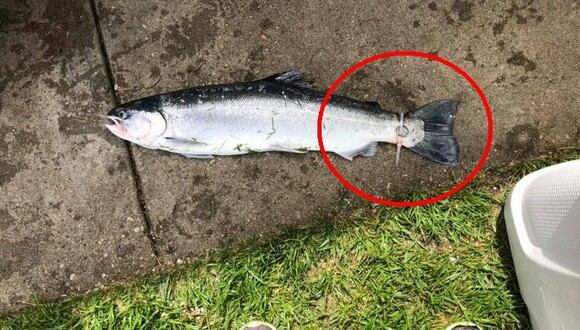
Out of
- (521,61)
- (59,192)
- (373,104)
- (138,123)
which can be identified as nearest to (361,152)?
(373,104)

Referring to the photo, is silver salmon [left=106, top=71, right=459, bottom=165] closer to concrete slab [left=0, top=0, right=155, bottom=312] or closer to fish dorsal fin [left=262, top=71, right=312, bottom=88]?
fish dorsal fin [left=262, top=71, right=312, bottom=88]

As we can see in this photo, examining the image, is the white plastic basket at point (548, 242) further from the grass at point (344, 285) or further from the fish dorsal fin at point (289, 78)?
the fish dorsal fin at point (289, 78)

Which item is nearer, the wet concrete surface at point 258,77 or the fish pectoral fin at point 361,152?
the fish pectoral fin at point 361,152

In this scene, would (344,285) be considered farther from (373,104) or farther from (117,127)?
(117,127)

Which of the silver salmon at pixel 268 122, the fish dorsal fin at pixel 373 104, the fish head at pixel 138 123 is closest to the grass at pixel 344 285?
the silver salmon at pixel 268 122

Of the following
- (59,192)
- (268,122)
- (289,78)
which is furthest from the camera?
(59,192)

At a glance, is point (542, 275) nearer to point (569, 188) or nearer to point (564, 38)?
point (569, 188)

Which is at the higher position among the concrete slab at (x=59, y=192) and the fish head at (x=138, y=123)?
the fish head at (x=138, y=123)
